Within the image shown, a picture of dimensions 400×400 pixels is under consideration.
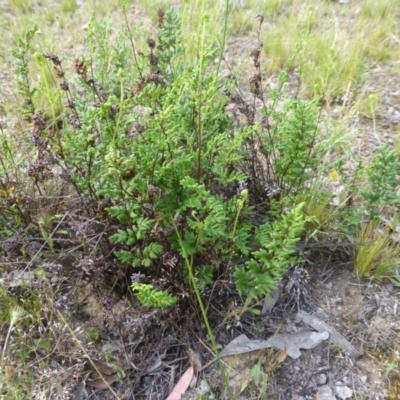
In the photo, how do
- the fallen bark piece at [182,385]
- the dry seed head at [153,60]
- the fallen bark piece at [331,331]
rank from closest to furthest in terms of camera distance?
1. the fallen bark piece at [182,385]
2. the fallen bark piece at [331,331]
3. the dry seed head at [153,60]

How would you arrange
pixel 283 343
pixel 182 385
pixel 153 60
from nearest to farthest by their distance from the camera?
1. pixel 182 385
2. pixel 283 343
3. pixel 153 60

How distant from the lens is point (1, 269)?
1.71 meters

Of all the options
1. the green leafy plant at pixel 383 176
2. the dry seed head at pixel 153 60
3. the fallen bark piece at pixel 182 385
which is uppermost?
the dry seed head at pixel 153 60

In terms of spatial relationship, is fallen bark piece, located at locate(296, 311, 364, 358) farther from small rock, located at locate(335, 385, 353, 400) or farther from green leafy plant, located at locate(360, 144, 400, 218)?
green leafy plant, located at locate(360, 144, 400, 218)

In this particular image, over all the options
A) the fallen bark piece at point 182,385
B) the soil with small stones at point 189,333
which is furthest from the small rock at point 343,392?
the fallen bark piece at point 182,385

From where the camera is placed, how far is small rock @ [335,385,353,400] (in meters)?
1.51

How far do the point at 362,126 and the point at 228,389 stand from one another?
6.39ft

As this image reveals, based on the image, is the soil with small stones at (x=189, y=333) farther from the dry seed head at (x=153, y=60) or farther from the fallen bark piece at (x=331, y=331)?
the dry seed head at (x=153, y=60)

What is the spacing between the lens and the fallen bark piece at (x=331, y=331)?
160 centimetres

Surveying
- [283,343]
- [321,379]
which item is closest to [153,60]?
[283,343]

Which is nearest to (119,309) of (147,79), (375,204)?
(147,79)

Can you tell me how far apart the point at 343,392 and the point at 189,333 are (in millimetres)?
586

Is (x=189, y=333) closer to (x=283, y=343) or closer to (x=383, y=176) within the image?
(x=283, y=343)

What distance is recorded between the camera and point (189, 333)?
159 cm
